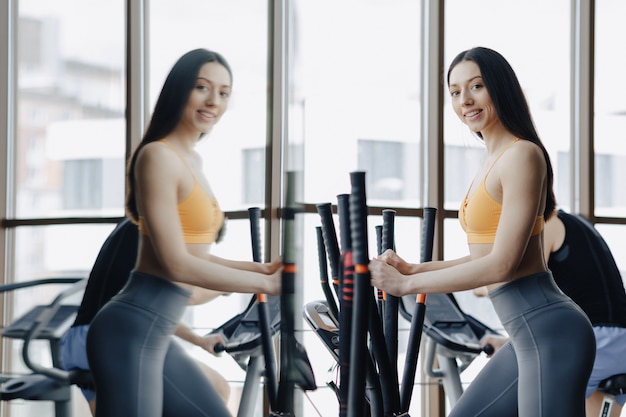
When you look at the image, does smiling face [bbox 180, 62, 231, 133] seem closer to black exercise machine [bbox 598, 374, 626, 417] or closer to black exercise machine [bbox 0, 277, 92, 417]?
black exercise machine [bbox 0, 277, 92, 417]

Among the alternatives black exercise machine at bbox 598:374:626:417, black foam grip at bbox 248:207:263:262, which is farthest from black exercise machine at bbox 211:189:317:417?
black exercise machine at bbox 598:374:626:417

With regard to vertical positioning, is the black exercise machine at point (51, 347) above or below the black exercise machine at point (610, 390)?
above

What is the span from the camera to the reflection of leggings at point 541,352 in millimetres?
633

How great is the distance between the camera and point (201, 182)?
67 centimetres

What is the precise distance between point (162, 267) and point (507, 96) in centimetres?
42

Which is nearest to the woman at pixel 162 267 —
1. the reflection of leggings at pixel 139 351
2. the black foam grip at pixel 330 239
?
the reflection of leggings at pixel 139 351

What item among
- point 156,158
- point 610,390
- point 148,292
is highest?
point 156,158

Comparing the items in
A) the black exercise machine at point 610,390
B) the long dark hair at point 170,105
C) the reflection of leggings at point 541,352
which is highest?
the long dark hair at point 170,105

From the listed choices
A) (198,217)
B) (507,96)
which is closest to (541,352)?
(507,96)

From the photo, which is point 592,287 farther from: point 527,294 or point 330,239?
point 330,239

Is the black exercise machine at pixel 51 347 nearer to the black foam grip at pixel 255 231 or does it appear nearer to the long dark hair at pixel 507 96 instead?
the black foam grip at pixel 255 231

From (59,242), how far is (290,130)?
300 mm

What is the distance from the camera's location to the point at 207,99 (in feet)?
2.24

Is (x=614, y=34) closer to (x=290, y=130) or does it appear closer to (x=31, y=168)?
(x=290, y=130)
